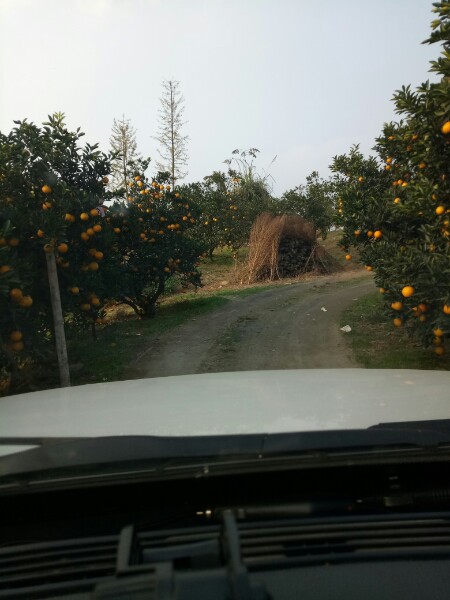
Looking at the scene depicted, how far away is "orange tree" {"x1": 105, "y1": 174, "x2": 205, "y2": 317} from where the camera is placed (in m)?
11.0

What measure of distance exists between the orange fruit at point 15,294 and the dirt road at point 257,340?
2494mm

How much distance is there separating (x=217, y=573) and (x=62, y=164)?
6.91 meters

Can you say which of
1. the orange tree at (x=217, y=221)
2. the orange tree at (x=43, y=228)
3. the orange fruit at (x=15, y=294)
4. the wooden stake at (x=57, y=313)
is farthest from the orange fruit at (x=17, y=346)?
the orange tree at (x=217, y=221)

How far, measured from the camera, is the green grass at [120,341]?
8.00m

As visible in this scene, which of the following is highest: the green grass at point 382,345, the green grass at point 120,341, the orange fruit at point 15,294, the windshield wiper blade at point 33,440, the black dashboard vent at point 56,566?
the orange fruit at point 15,294

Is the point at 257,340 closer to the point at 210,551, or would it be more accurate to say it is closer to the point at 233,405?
the point at 233,405

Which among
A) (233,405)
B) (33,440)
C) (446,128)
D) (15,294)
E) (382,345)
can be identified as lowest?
(382,345)

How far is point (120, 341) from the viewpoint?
9.97 metres

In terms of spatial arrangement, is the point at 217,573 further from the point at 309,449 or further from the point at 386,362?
the point at 386,362

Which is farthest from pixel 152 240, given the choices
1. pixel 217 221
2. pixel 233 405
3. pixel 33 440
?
pixel 217 221

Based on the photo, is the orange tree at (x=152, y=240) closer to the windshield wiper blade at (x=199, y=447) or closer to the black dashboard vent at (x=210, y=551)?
the windshield wiper blade at (x=199, y=447)

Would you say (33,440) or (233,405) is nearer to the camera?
(33,440)

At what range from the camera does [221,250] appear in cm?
2633

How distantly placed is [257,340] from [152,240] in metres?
3.47
